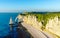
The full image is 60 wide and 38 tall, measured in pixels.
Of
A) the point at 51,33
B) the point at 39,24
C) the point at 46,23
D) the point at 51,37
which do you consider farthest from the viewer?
the point at 39,24

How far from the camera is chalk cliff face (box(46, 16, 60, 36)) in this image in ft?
132

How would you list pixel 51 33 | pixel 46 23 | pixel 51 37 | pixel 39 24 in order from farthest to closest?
Result: pixel 39 24, pixel 46 23, pixel 51 33, pixel 51 37

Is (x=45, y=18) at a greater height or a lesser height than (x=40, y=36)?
greater

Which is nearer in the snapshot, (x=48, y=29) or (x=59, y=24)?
(x=59, y=24)

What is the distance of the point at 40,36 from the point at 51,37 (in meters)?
2.96

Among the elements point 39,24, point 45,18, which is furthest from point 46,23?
point 39,24

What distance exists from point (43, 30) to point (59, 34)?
8.60m

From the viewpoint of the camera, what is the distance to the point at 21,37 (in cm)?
4447

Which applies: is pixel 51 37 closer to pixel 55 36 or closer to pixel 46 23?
pixel 55 36

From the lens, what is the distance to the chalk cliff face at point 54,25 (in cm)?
4024

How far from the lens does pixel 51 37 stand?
3934 centimetres

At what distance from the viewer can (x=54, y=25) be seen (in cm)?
4166

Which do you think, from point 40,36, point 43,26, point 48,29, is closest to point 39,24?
point 43,26

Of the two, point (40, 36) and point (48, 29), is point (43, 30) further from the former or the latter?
point (40, 36)
